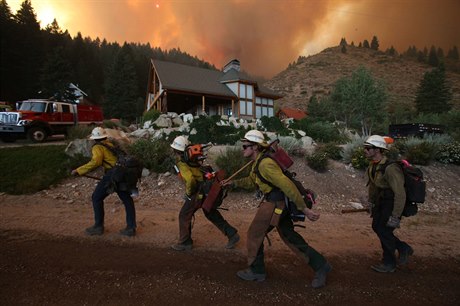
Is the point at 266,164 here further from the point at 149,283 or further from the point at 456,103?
the point at 456,103

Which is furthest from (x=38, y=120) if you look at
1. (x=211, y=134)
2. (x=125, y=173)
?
(x=125, y=173)

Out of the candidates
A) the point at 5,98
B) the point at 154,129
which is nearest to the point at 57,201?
the point at 154,129

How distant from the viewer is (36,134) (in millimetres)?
14844

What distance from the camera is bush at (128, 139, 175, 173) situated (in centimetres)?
1046

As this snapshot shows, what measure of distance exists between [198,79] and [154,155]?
712 inches

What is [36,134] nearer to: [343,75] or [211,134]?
[211,134]

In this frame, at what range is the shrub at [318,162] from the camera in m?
10.8

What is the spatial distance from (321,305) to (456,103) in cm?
8090

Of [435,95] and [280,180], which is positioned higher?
[435,95]

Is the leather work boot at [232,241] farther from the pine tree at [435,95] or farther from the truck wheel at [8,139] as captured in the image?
the pine tree at [435,95]

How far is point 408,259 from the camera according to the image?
4727mm

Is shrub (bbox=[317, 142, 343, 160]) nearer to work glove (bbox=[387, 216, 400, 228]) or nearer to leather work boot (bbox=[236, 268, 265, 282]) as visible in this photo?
work glove (bbox=[387, 216, 400, 228])

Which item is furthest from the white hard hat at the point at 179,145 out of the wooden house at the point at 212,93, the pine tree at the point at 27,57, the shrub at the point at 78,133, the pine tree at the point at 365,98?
the pine tree at the point at 27,57

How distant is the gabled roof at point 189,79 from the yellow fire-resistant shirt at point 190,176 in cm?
1894
